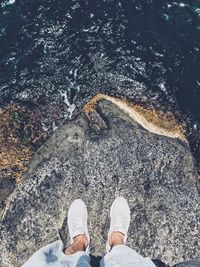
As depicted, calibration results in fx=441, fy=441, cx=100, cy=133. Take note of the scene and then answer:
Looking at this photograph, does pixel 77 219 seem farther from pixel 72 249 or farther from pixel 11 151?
pixel 11 151

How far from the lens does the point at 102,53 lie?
10891 mm

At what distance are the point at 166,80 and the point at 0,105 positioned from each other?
4.01m

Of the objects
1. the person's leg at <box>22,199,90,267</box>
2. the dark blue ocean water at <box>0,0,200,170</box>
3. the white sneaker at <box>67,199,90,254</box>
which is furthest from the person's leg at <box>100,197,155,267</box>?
the dark blue ocean water at <box>0,0,200,170</box>

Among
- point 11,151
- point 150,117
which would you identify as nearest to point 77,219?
point 11,151

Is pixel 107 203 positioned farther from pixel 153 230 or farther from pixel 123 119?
pixel 123 119

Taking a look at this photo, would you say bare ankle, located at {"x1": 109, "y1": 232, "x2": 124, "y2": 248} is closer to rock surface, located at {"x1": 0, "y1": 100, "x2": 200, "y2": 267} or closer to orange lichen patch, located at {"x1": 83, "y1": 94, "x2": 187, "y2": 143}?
rock surface, located at {"x1": 0, "y1": 100, "x2": 200, "y2": 267}

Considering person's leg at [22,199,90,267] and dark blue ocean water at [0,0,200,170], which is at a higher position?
dark blue ocean water at [0,0,200,170]

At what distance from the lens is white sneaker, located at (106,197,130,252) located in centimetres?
841

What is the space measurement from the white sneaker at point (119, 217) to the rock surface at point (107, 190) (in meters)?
0.19

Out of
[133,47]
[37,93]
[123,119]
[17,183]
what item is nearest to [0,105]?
[37,93]

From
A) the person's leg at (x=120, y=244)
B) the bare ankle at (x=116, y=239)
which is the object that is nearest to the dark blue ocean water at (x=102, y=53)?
the person's leg at (x=120, y=244)

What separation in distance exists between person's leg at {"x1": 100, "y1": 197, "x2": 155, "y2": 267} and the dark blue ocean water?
249 centimetres

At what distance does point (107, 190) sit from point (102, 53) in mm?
3688

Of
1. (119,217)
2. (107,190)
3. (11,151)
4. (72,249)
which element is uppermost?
(11,151)
